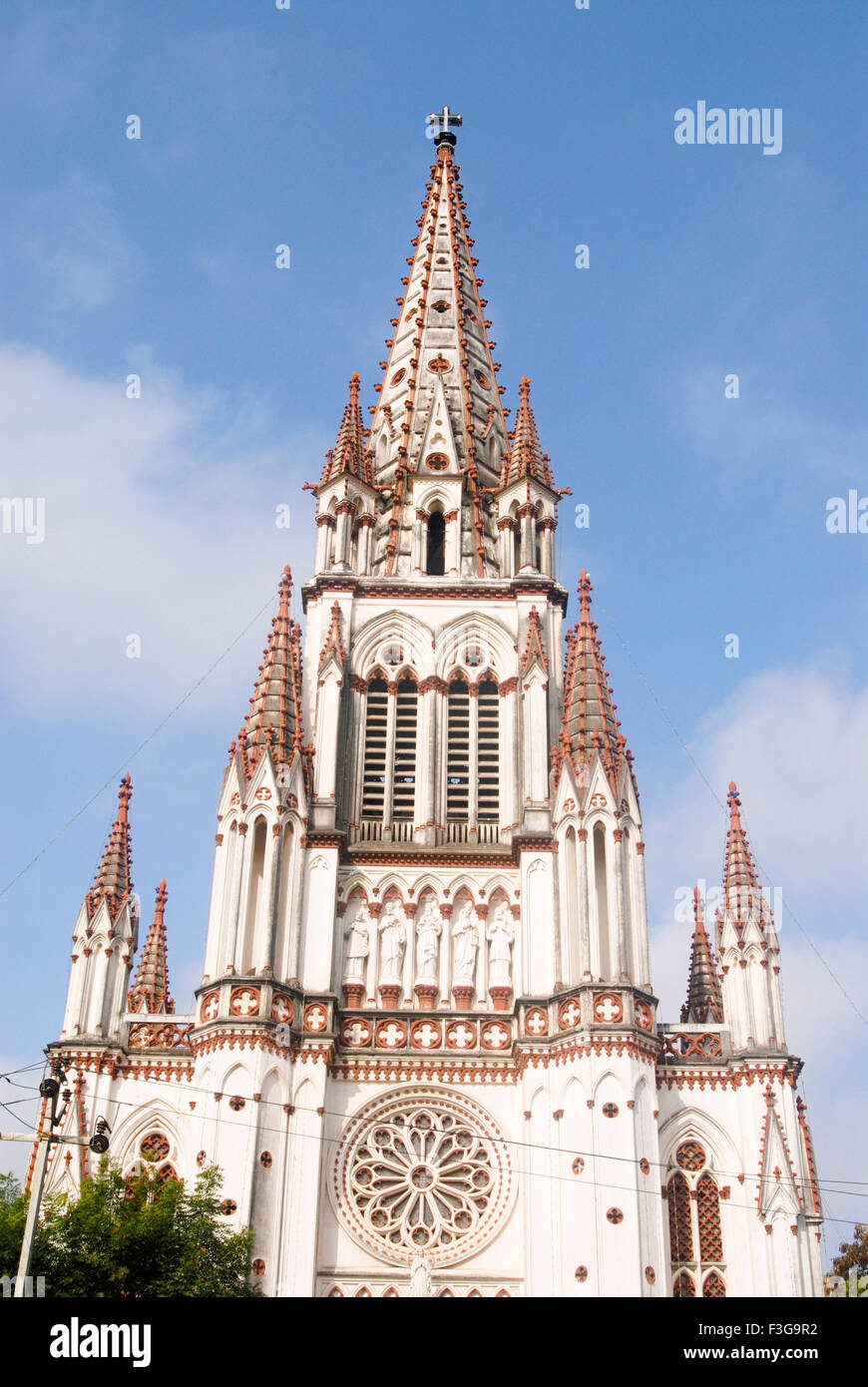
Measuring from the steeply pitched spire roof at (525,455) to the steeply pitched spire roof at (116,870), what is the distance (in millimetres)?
15049

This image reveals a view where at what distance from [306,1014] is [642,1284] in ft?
30.7

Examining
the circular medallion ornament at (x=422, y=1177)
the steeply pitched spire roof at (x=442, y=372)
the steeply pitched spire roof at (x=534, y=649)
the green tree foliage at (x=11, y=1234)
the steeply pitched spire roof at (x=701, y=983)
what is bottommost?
the green tree foliage at (x=11, y=1234)

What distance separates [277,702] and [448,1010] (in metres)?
8.93

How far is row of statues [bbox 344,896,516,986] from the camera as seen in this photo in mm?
36469

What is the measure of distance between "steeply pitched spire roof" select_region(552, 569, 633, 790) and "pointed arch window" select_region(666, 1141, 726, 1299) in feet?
29.0

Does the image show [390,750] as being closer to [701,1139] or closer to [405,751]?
[405,751]

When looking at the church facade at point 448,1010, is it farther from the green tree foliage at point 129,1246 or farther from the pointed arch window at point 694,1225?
the green tree foliage at point 129,1246

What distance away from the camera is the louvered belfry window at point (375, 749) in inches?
1558

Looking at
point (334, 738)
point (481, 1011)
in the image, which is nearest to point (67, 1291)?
point (481, 1011)

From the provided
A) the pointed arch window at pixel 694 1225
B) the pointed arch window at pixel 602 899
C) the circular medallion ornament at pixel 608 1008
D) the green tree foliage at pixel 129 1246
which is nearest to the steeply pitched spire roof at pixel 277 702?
the pointed arch window at pixel 602 899

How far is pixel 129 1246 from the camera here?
26.5 m

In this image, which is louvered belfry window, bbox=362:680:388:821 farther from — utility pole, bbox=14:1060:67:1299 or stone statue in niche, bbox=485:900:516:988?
utility pole, bbox=14:1060:67:1299
